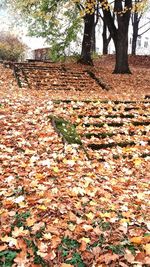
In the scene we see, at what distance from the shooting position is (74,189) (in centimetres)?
563

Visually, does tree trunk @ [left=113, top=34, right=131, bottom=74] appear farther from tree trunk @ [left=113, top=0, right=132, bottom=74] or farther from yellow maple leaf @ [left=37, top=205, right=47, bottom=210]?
yellow maple leaf @ [left=37, top=205, right=47, bottom=210]

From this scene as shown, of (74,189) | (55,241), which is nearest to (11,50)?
(74,189)

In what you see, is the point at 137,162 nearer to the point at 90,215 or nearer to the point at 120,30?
the point at 90,215

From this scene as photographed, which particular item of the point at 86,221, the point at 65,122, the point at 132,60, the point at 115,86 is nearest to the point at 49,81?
the point at 115,86

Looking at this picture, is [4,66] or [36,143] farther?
[4,66]

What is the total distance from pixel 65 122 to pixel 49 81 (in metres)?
7.77

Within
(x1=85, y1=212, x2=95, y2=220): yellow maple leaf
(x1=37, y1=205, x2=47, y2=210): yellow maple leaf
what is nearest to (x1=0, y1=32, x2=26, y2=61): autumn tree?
(x1=37, y1=205, x2=47, y2=210): yellow maple leaf

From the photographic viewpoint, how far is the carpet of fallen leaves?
4.17 meters

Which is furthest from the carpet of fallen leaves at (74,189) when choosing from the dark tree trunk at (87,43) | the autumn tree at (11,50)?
the autumn tree at (11,50)

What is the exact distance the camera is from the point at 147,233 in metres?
4.61

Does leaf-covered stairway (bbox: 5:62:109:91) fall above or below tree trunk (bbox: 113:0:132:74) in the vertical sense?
below

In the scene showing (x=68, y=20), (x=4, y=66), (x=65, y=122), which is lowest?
(x=65, y=122)

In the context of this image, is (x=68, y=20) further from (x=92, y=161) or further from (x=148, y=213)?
(x=148, y=213)

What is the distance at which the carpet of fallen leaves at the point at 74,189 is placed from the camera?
4172mm
